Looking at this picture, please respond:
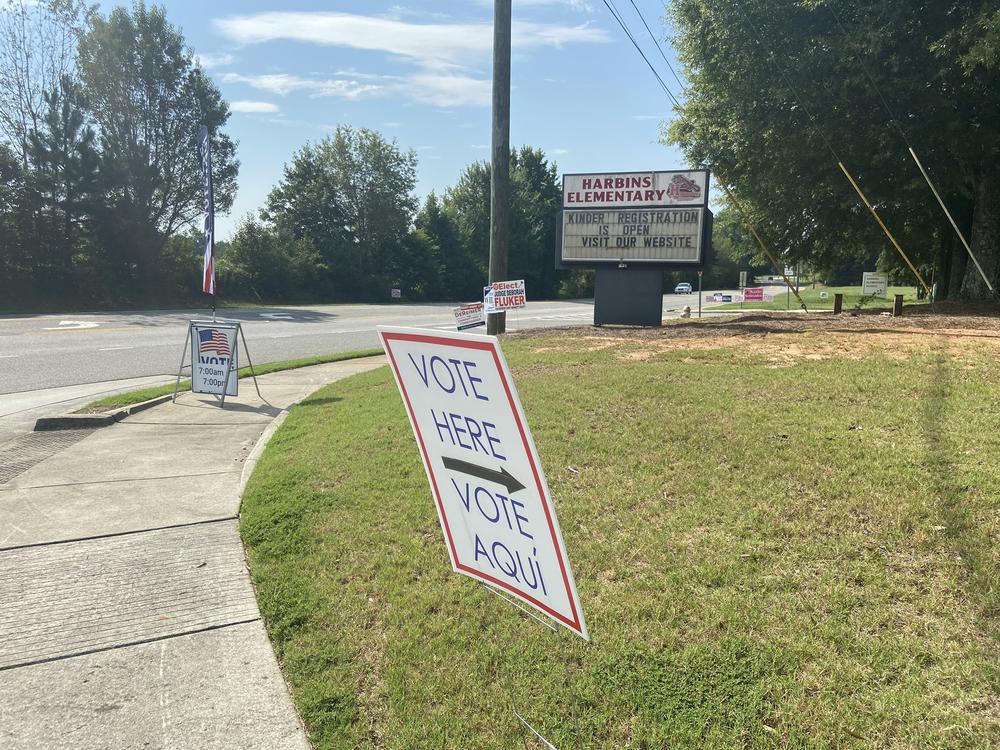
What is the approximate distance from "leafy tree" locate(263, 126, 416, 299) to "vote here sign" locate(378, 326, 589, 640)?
45650mm

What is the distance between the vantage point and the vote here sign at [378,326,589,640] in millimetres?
2330

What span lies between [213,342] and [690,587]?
25.3ft

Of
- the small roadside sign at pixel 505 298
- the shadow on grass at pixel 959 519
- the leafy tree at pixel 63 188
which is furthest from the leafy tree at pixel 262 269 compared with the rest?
the shadow on grass at pixel 959 519

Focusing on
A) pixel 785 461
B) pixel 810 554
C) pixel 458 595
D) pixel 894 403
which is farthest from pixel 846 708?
pixel 894 403

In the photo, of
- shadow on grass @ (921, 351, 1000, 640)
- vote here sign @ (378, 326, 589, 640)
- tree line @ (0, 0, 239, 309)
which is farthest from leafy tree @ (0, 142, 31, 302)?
shadow on grass @ (921, 351, 1000, 640)

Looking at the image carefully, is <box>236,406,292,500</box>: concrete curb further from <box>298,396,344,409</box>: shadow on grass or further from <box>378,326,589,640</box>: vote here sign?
<box>378,326,589,640</box>: vote here sign

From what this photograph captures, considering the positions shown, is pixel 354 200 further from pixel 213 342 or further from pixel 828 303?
pixel 213 342

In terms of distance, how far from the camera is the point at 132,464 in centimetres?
641

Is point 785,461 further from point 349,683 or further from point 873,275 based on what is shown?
point 873,275

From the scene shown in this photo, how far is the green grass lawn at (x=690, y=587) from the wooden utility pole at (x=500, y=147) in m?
8.23

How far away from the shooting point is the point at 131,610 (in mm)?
3736

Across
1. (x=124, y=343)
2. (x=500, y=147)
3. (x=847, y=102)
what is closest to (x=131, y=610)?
(x=500, y=147)

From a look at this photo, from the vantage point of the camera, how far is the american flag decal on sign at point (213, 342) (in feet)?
30.7

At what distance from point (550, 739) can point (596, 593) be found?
96 centimetres
